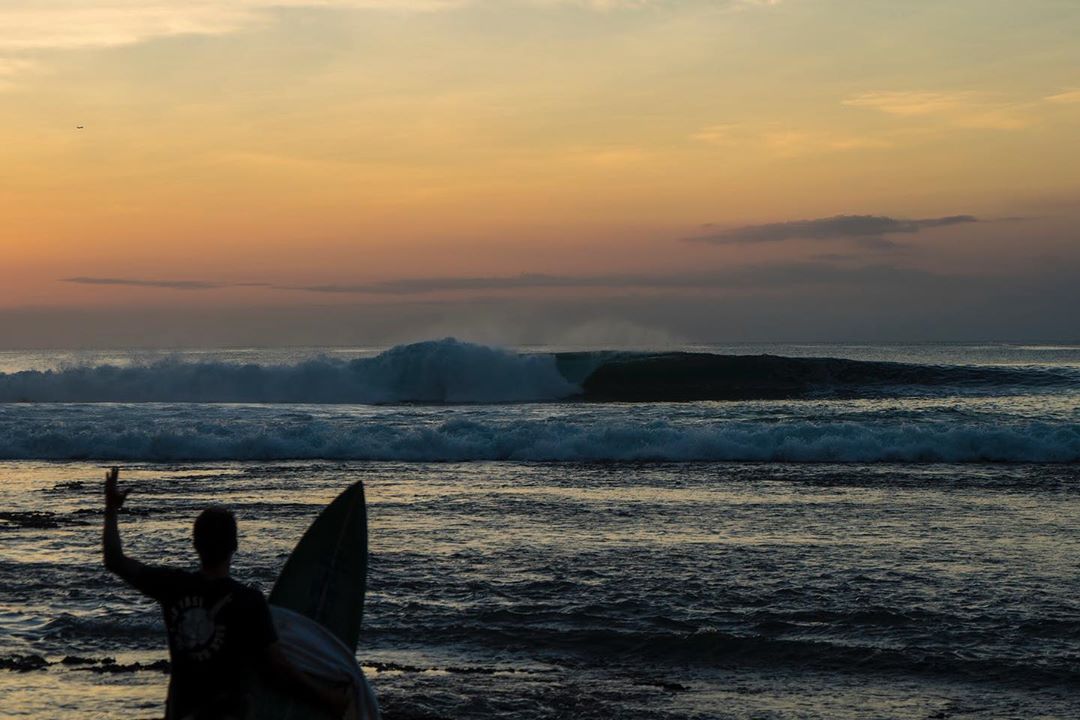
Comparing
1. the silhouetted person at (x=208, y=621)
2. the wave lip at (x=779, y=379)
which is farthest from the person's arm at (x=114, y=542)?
the wave lip at (x=779, y=379)

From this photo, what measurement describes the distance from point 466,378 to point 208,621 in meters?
36.1

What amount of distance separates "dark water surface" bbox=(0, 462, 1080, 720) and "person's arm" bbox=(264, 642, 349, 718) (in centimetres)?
233

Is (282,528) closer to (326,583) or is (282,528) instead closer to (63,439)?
(326,583)

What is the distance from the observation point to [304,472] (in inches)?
738

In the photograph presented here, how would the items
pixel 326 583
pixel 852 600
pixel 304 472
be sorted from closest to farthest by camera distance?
pixel 326 583
pixel 852 600
pixel 304 472

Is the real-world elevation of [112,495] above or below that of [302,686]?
above

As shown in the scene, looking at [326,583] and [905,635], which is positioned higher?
[326,583]

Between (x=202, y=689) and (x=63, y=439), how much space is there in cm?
2121

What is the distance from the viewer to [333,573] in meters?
4.84

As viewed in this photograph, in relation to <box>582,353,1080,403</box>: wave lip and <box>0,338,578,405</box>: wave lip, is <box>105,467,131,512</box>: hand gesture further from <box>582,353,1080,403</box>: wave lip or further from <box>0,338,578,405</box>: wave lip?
<box>0,338,578,405</box>: wave lip

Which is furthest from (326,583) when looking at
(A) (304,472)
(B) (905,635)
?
(A) (304,472)

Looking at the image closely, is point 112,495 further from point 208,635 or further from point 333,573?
point 333,573

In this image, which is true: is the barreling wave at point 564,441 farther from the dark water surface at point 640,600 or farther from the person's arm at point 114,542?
the person's arm at point 114,542

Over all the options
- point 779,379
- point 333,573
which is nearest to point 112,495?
point 333,573
